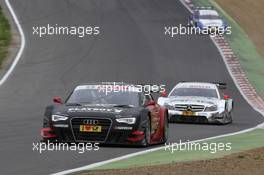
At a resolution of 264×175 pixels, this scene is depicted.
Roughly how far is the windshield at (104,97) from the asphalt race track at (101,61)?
1169 millimetres

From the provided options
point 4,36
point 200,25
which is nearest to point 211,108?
point 4,36

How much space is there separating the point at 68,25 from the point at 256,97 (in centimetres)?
1452

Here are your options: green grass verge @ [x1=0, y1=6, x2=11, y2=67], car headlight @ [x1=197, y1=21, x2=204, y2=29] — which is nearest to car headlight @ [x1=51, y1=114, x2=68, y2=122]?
green grass verge @ [x1=0, y1=6, x2=11, y2=67]

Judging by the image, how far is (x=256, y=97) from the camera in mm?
36375

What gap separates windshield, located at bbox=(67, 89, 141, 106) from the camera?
1652 cm

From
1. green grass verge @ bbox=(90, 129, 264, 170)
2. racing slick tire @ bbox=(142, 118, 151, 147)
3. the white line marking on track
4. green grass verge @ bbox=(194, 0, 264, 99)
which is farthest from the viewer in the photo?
green grass verge @ bbox=(194, 0, 264, 99)

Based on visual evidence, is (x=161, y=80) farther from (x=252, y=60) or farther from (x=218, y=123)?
(x=218, y=123)

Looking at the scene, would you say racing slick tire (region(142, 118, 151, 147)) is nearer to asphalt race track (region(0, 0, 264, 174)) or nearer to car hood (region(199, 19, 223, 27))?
asphalt race track (region(0, 0, 264, 174))

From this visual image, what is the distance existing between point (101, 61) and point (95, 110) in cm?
2514

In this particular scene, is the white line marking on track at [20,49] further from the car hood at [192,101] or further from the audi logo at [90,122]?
the audi logo at [90,122]

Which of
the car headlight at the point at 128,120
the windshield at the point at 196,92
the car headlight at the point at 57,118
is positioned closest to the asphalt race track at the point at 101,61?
the car headlight at the point at 128,120

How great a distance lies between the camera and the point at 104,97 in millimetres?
16594

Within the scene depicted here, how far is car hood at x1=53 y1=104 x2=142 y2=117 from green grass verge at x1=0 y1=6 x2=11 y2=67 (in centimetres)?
2329

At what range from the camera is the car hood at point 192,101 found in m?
25.5
